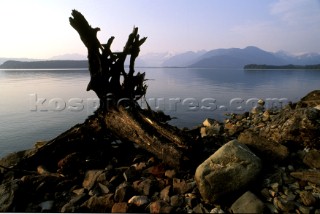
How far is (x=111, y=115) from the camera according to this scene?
28.6 ft

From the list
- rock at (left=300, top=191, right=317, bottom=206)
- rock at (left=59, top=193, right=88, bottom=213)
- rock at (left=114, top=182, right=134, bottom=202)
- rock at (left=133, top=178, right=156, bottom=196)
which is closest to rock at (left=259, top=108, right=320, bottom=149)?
rock at (left=300, top=191, right=317, bottom=206)

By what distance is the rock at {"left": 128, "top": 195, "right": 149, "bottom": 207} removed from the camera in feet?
18.5

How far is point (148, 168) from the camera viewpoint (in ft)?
23.7

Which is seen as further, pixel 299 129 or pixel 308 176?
pixel 299 129

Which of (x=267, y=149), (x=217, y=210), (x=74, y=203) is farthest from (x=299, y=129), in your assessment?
(x=74, y=203)

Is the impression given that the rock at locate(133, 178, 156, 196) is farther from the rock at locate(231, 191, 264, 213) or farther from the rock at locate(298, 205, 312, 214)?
the rock at locate(298, 205, 312, 214)

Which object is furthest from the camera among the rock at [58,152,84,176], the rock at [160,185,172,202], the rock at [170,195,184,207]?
the rock at [58,152,84,176]

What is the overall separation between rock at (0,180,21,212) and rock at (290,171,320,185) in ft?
21.4

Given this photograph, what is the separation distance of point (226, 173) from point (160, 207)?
5.10 feet

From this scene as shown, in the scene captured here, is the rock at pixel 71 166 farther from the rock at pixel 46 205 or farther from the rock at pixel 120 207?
the rock at pixel 120 207

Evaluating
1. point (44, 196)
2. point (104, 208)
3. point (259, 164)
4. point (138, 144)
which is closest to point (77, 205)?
point (104, 208)

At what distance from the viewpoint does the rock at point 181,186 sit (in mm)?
5954

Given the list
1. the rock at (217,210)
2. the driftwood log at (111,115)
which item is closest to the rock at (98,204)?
the driftwood log at (111,115)

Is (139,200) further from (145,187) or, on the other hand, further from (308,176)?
(308,176)
